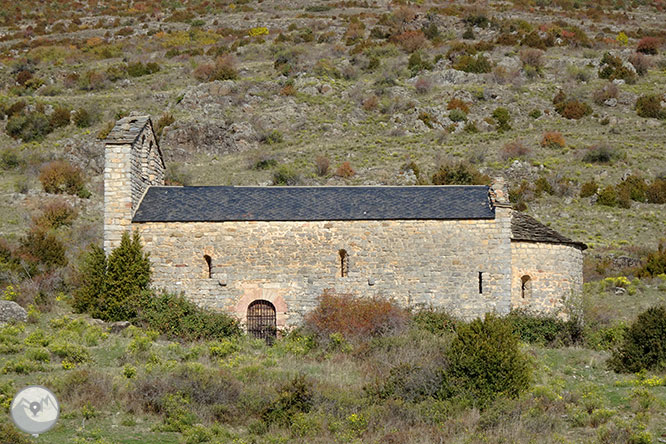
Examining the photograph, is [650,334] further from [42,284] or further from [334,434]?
[42,284]

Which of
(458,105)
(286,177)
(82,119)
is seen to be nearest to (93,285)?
(286,177)

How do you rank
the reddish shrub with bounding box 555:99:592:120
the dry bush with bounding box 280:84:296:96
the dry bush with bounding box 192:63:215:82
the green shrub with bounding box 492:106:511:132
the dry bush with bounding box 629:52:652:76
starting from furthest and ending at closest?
the dry bush with bounding box 629:52:652:76 → the dry bush with bounding box 192:63:215:82 → the dry bush with bounding box 280:84:296:96 → the reddish shrub with bounding box 555:99:592:120 → the green shrub with bounding box 492:106:511:132

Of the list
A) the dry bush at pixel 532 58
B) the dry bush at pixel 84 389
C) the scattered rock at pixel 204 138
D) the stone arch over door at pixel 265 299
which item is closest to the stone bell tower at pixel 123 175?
the stone arch over door at pixel 265 299

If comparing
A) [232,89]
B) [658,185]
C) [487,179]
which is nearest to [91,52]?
[232,89]

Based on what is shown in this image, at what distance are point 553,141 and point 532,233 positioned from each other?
24358mm

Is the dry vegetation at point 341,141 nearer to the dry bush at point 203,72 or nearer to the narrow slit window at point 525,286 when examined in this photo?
the dry bush at point 203,72

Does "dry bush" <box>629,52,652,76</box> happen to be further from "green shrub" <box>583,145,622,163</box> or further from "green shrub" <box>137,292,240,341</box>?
"green shrub" <box>137,292,240,341</box>

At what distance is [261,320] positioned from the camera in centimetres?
2223

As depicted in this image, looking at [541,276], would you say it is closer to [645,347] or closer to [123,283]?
[645,347]

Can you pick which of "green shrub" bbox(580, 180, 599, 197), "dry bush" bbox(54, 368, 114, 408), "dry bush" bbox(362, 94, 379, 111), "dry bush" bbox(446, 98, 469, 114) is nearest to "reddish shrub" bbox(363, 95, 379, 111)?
"dry bush" bbox(362, 94, 379, 111)

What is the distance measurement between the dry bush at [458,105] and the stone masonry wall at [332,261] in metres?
29.5

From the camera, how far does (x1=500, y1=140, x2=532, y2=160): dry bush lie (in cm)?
4394

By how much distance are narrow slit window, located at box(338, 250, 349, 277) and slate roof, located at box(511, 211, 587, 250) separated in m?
5.26

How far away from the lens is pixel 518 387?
15383 millimetres
